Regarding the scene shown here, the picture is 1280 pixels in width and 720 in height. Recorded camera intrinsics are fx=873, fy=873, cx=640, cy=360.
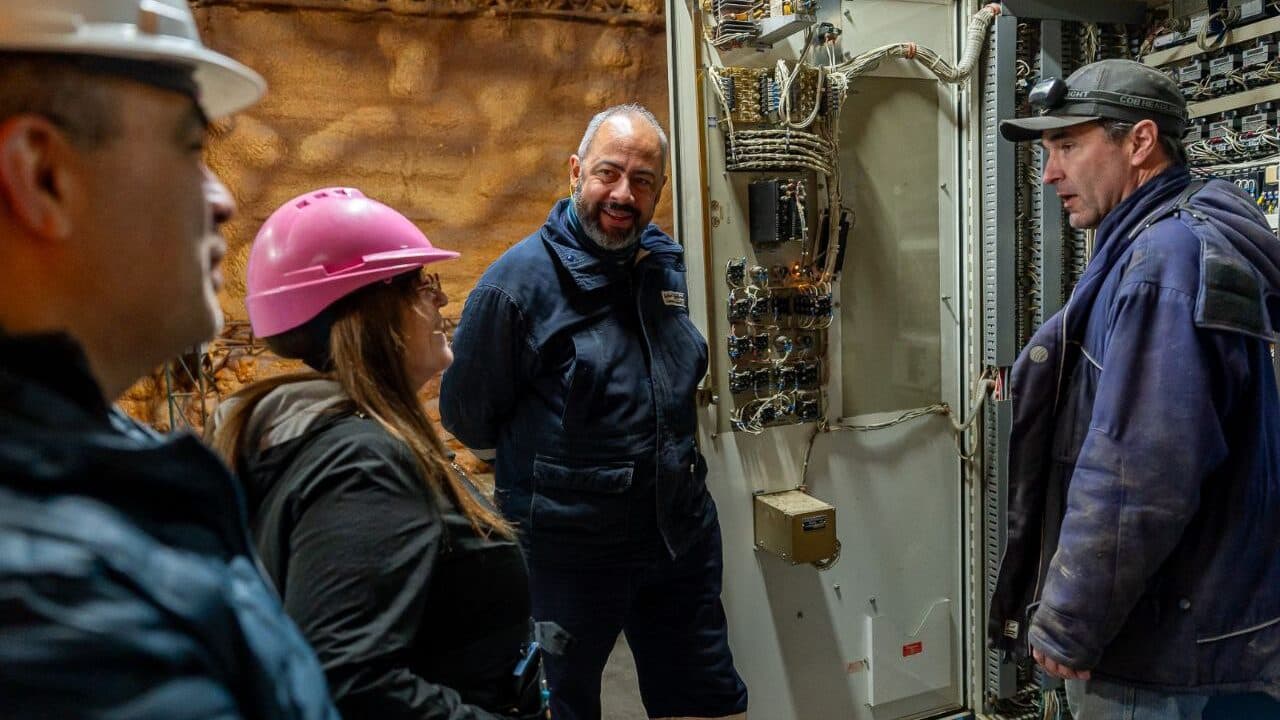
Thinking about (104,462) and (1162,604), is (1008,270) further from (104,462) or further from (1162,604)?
(104,462)

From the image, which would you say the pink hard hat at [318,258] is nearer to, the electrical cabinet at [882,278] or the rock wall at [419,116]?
the electrical cabinet at [882,278]

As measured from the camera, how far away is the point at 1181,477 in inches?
56.7

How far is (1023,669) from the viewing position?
276cm

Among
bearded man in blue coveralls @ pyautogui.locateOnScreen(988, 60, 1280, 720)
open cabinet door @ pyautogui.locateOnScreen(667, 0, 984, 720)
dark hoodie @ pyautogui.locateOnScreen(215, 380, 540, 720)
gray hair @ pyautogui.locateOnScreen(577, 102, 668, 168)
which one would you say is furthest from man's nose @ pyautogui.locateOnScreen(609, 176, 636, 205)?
dark hoodie @ pyautogui.locateOnScreen(215, 380, 540, 720)

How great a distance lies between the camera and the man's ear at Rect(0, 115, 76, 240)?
20.5 inches

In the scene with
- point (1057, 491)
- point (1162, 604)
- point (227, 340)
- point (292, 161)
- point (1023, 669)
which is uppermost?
point (292, 161)

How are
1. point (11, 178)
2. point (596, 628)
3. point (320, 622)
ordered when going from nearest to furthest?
point (11, 178)
point (320, 622)
point (596, 628)

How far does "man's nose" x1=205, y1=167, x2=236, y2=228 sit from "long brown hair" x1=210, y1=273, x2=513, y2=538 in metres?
0.43

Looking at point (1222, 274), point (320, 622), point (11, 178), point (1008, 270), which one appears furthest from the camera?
point (1008, 270)

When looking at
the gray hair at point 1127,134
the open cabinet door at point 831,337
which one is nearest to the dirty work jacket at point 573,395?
the open cabinet door at point 831,337

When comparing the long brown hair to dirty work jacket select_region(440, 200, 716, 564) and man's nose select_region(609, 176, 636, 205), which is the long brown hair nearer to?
dirty work jacket select_region(440, 200, 716, 564)

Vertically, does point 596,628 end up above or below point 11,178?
below

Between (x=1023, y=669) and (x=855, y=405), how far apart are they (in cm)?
100

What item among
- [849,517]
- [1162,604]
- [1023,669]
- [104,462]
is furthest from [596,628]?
[104,462]
